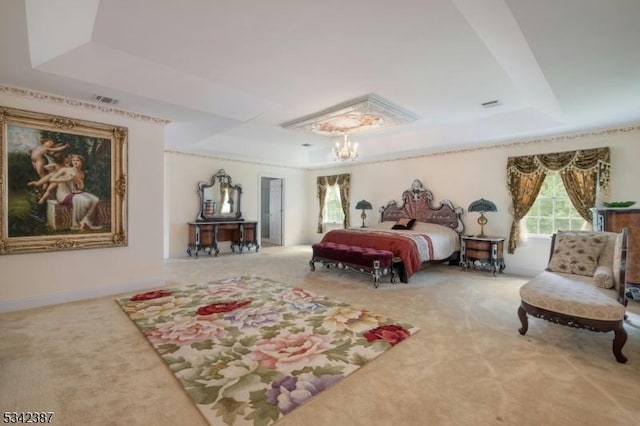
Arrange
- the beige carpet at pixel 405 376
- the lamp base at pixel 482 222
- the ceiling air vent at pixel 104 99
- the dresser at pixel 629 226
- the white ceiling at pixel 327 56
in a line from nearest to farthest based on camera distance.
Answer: the beige carpet at pixel 405 376 < the white ceiling at pixel 327 56 < the ceiling air vent at pixel 104 99 < the dresser at pixel 629 226 < the lamp base at pixel 482 222

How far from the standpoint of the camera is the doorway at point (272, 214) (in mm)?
9680

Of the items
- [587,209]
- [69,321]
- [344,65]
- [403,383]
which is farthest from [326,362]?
[587,209]

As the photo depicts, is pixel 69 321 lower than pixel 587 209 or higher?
lower

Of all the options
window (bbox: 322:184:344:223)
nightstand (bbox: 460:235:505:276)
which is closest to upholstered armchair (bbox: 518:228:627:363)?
nightstand (bbox: 460:235:505:276)

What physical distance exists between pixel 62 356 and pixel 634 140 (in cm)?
784

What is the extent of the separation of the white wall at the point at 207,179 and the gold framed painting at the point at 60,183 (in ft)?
10.1

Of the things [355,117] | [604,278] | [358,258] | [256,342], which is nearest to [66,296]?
[256,342]

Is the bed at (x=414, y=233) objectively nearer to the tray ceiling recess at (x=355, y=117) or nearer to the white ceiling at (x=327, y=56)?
the tray ceiling recess at (x=355, y=117)

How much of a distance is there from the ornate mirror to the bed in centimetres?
321

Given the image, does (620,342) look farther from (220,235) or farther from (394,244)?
(220,235)

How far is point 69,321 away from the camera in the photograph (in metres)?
3.16

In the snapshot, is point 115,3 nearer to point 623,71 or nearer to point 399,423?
point 399,423

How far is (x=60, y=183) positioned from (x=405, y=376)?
456cm

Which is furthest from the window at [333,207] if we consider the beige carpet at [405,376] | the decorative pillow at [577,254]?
the decorative pillow at [577,254]
